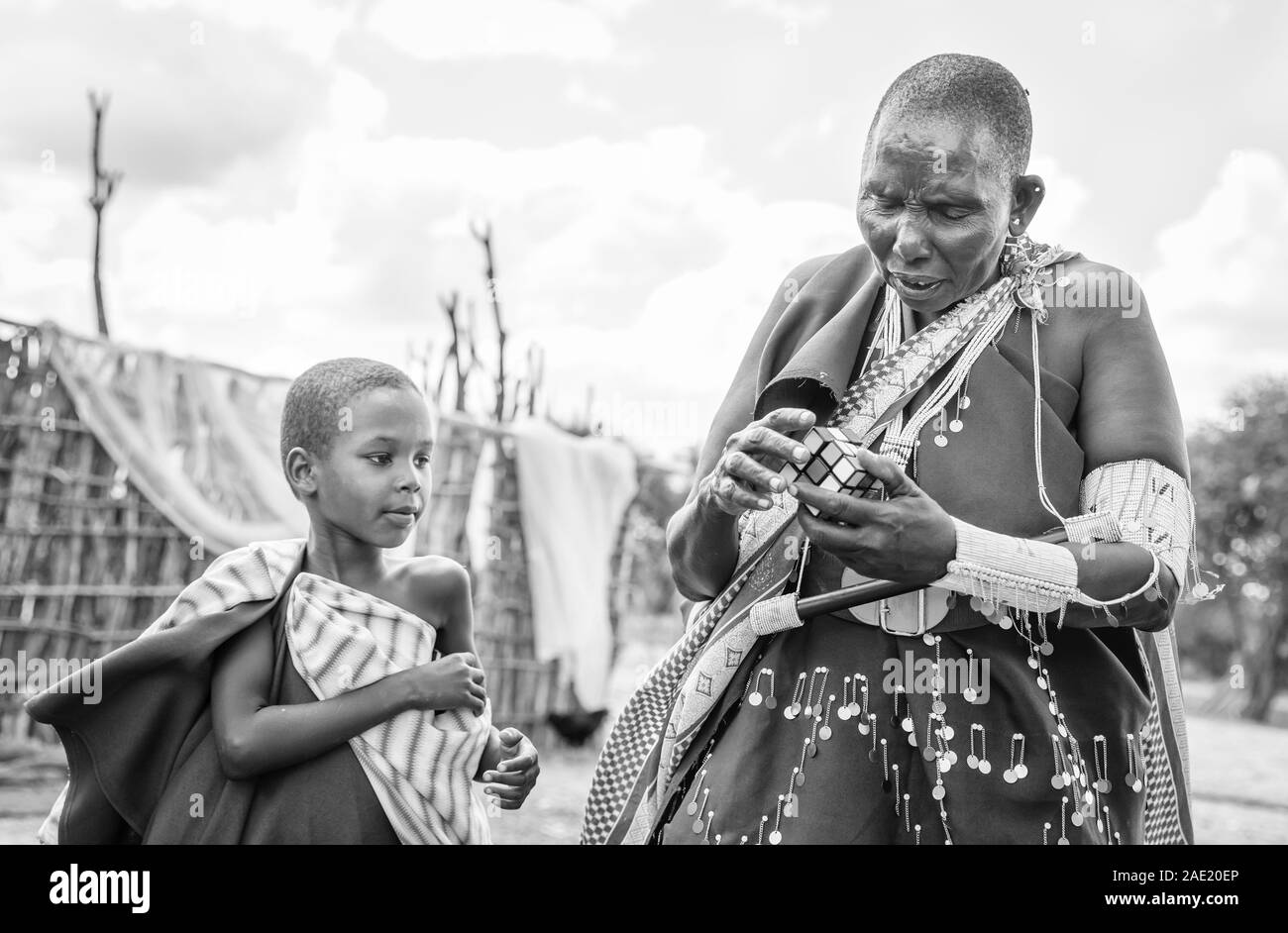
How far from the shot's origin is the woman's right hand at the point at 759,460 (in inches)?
72.7

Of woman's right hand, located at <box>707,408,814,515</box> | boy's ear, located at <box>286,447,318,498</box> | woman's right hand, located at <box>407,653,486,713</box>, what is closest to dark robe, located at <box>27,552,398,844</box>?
woman's right hand, located at <box>407,653,486,713</box>

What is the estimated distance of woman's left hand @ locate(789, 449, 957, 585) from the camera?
5.91 ft

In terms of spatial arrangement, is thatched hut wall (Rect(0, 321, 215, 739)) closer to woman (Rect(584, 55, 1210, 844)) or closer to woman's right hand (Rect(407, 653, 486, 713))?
woman's right hand (Rect(407, 653, 486, 713))

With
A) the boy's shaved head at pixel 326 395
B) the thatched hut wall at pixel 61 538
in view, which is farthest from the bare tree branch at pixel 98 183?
the boy's shaved head at pixel 326 395

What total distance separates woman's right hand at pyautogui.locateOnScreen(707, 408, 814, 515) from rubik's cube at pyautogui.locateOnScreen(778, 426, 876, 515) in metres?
0.02

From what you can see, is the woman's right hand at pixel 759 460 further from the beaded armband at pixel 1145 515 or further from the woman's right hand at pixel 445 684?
the woman's right hand at pixel 445 684

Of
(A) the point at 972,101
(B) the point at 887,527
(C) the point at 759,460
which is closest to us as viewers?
(B) the point at 887,527

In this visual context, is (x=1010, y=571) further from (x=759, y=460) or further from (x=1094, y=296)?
(x=1094, y=296)

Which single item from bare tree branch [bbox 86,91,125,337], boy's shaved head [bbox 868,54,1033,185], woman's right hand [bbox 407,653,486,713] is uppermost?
bare tree branch [bbox 86,91,125,337]

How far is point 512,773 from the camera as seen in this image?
7.57 ft

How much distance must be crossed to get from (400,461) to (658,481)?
35.7ft

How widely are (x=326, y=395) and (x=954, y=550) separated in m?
1.23

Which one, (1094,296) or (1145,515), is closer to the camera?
(1145,515)

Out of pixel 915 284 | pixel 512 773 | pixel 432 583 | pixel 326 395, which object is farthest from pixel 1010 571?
pixel 326 395
